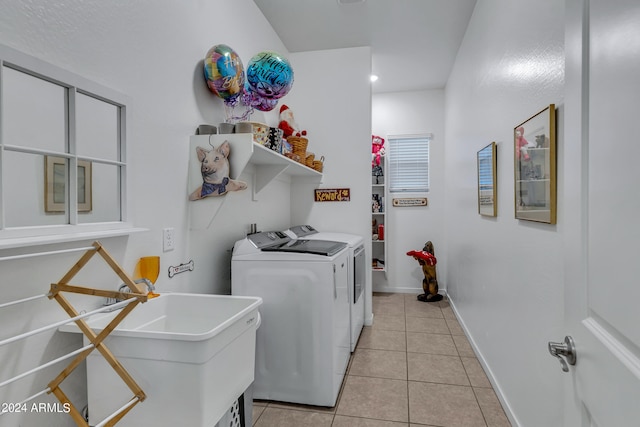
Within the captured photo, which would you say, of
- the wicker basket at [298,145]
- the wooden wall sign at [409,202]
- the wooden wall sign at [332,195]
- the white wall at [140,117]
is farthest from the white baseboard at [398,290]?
the white wall at [140,117]

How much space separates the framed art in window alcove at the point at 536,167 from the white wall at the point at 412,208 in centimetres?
288

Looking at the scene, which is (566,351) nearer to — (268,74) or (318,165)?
(268,74)

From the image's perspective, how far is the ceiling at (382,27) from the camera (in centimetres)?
271

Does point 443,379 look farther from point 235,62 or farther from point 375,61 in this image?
point 375,61

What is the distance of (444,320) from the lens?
3.58 metres

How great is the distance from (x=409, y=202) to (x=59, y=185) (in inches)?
166

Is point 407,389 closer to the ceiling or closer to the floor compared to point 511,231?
closer to the floor

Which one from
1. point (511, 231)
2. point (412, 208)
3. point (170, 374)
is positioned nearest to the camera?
point (170, 374)

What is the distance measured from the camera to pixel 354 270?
2.75 meters

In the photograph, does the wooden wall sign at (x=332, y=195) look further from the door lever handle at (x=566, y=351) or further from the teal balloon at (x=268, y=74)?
the door lever handle at (x=566, y=351)

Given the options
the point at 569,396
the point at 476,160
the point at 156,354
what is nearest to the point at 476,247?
the point at 476,160

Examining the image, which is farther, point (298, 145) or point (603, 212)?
point (298, 145)

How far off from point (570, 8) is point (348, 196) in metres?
2.64

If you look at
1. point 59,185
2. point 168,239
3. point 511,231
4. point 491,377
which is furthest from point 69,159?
point 491,377
